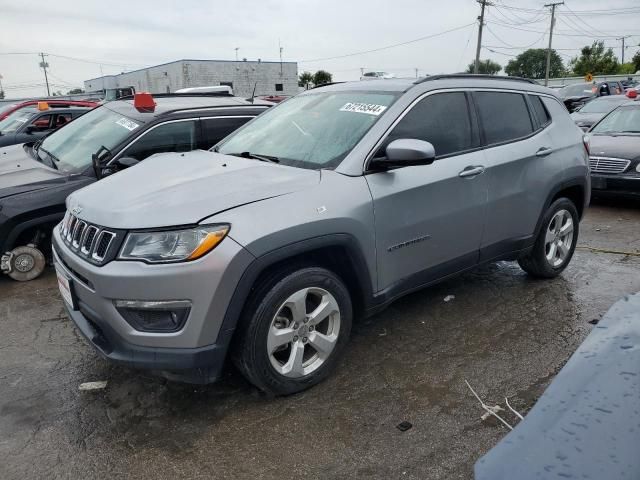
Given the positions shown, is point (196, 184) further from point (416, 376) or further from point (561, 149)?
point (561, 149)

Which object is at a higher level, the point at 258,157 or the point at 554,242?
the point at 258,157

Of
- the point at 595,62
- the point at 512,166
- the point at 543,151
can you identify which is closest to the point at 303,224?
the point at 512,166

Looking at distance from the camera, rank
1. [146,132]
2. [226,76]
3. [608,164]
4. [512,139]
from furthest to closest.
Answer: [226,76]
[608,164]
[146,132]
[512,139]

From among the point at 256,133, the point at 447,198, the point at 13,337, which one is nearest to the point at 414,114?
the point at 447,198

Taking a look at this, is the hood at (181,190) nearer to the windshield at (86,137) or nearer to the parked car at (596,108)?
the windshield at (86,137)

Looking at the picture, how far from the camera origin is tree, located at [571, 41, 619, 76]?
6856cm

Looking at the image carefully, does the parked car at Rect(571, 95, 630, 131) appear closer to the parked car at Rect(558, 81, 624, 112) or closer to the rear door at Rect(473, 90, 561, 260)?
the parked car at Rect(558, 81, 624, 112)

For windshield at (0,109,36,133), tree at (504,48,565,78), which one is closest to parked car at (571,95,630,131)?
windshield at (0,109,36,133)

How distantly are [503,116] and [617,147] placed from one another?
4571mm

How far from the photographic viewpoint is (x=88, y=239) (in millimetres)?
2779

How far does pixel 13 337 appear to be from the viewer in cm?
387

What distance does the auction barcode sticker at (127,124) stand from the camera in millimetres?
5116

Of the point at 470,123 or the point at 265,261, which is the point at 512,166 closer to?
the point at 470,123

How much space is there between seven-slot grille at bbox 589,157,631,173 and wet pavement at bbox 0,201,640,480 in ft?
12.5
